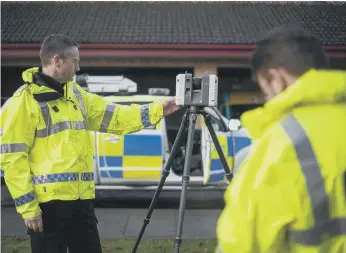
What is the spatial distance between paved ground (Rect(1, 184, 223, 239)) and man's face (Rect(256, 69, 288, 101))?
4168mm

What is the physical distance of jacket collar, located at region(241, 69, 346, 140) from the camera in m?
1.36

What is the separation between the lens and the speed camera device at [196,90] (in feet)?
10.4

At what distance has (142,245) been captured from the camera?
512 centimetres

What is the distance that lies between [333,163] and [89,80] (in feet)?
27.2

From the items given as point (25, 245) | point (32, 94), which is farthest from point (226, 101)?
point (32, 94)

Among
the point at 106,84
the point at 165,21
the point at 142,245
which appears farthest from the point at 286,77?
the point at 165,21

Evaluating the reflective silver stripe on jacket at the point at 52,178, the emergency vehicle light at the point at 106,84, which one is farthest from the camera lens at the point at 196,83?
the emergency vehicle light at the point at 106,84

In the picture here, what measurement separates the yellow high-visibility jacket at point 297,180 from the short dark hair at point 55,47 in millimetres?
1665

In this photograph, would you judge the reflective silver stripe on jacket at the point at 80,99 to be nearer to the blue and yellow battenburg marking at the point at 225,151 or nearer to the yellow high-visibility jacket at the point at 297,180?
the yellow high-visibility jacket at the point at 297,180

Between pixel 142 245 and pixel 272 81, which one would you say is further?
pixel 142 245

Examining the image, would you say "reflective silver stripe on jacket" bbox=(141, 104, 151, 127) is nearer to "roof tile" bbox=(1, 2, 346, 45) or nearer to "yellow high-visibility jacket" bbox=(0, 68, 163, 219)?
"yellow high-visibility jacket" bbox=(0, 68, 163, 219)

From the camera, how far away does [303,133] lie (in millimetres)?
1357

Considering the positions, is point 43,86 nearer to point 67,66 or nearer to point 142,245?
point 67,66

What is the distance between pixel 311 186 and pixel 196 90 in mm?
1960
